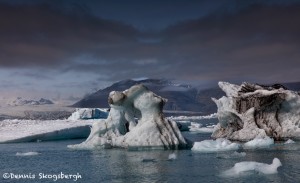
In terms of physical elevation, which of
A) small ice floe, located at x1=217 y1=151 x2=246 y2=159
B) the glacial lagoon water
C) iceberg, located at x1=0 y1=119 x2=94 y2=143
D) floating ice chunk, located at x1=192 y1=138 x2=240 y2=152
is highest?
iceberg, located at x1=0 y1=119 x2=94 y2=143

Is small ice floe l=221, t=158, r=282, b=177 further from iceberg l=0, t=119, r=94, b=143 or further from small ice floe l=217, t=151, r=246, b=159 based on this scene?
iceberg l=0, t=119, r=94, b=143

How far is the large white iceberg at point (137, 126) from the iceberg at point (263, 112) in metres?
10.3

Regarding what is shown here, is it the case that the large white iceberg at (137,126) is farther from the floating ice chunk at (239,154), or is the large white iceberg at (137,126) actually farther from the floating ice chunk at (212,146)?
the floating ice chunk at (239,154)

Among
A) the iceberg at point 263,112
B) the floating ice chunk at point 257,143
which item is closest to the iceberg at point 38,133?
the iceberg at point 263,112

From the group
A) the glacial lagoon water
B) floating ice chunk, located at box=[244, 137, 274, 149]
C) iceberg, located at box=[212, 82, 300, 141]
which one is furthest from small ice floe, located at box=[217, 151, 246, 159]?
iceberg, located at box=[212, 82, 300, 141]

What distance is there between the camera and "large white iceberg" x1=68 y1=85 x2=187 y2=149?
3142cm

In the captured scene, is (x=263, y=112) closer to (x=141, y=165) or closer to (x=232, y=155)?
(x=232, y=155)

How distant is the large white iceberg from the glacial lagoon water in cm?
121

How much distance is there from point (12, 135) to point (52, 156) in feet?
53.7

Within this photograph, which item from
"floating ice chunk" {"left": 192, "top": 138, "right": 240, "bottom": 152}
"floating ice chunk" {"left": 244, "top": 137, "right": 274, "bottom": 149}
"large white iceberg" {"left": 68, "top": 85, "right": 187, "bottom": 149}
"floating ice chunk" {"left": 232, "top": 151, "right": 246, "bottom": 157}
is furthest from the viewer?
"floating ice chunk" {"left": 244, "top": 137, "right": 274, "bottom": 149}

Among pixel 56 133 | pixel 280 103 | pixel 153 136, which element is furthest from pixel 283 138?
pixel 56 133

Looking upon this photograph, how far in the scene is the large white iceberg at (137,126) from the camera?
3142cm

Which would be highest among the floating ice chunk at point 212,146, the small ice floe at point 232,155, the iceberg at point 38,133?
the iceberg at point 38,133

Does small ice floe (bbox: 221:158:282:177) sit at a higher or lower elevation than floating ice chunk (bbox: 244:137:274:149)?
lower
